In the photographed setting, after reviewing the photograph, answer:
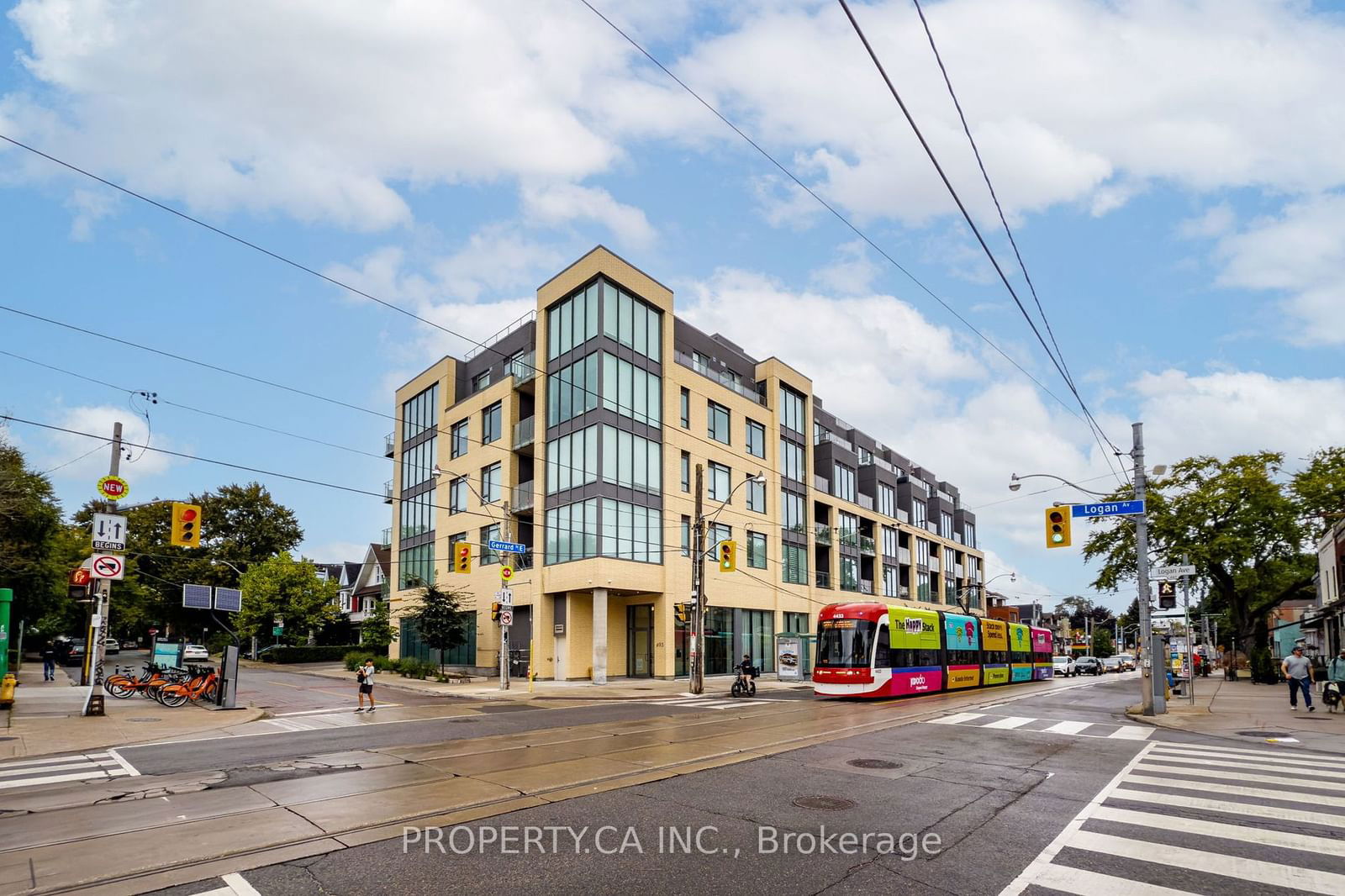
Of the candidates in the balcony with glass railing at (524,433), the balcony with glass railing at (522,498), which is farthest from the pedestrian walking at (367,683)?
the balcony with glass railing at (524,433)

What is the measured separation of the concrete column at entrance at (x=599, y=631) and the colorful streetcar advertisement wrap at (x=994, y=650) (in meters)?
17.3

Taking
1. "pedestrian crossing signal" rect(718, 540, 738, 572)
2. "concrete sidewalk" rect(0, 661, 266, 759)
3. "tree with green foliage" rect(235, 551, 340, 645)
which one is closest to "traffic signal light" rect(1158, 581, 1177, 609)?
"pedestrian crossing signal" rect(718, 540, 738, 572)

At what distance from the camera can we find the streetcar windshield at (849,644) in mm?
27625

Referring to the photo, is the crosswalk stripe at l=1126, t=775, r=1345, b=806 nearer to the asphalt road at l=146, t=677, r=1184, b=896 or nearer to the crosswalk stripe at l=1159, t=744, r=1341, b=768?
the asphalt road at l=146, t=677, r=1184, b=896

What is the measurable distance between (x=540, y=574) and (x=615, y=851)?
34927mm

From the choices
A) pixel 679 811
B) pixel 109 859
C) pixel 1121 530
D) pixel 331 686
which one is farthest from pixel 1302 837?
pixel 1121 530

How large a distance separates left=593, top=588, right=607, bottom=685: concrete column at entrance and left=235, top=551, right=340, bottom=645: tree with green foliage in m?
34.2

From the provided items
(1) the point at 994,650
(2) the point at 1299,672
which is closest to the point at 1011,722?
(2) the point at 1299,672

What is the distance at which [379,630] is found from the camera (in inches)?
2080

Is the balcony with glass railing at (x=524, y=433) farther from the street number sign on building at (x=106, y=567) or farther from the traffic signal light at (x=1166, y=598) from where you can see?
the traffic signal light at (x=1166, y=598)

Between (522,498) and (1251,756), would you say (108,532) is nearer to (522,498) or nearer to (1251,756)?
Answer: (522,498)

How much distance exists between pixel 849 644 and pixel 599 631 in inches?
607

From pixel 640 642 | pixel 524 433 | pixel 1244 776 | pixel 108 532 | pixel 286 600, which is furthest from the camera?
pixel 286 600

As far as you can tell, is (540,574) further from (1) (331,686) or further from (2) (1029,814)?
(2) (1029,814)
